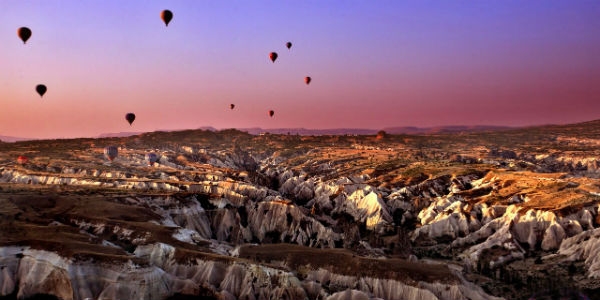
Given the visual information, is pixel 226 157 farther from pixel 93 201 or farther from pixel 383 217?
pixel 93 201

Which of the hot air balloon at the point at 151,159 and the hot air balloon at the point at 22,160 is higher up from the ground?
the hot air balloon at the point at 22,160

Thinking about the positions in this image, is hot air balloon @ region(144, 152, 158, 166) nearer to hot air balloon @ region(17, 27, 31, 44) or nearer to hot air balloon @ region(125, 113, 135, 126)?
hot air balloon @ region(125, 113, 135, 126)

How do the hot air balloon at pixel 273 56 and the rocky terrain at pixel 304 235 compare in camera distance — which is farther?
the hot air balloon at pixel 273 56

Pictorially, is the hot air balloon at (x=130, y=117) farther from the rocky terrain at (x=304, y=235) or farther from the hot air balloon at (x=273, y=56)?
the hot air balloon at (x=273, y=56)

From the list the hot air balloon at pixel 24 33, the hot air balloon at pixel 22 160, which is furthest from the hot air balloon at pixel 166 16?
the hot air balloon at pixel 22 160

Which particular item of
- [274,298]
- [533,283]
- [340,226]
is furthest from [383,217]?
[274,298]

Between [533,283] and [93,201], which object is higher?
[93,201]
